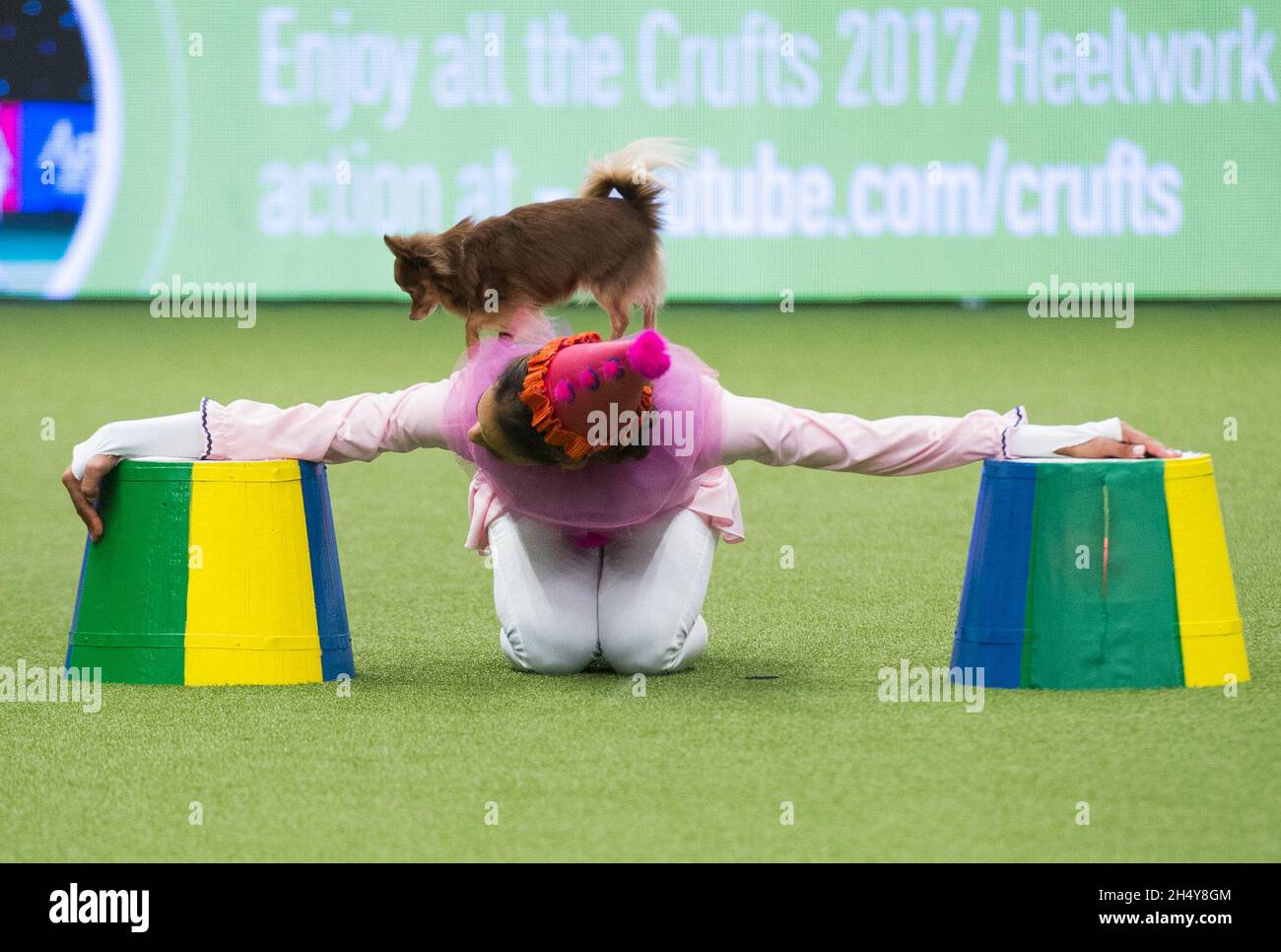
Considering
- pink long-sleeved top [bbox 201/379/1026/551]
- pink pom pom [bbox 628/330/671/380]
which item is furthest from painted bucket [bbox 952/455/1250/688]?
pink pom pom [bbox 628/330/671/380]

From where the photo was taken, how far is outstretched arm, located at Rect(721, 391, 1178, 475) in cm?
309

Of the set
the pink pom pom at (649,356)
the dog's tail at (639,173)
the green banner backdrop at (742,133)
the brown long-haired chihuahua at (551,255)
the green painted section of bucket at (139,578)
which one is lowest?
the green painted section of bucket at (139,578)

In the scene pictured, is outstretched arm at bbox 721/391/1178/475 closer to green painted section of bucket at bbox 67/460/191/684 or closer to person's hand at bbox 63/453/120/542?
green painted section of bucket at bbox 67/460/191/684

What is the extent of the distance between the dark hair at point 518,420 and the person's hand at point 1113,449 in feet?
2.51

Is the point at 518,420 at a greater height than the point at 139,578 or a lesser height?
greater

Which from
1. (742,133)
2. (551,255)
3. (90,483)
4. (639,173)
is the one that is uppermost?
(742,133)

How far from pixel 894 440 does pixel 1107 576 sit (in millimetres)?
428

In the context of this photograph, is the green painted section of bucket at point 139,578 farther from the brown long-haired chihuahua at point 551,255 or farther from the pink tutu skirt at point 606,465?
the brown long-haired chihuahua at point 551,255

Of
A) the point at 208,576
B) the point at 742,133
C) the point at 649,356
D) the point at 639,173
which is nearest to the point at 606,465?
the point at 649,356

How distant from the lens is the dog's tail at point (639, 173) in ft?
13.3

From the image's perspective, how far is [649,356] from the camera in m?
2.83

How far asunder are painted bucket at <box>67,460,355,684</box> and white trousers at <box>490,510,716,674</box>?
0.36 metres

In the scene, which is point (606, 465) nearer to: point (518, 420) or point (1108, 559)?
point (518, 420)

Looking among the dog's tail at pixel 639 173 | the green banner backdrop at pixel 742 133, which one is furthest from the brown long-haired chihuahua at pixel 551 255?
the green banner backdrop at pixel 742 133
